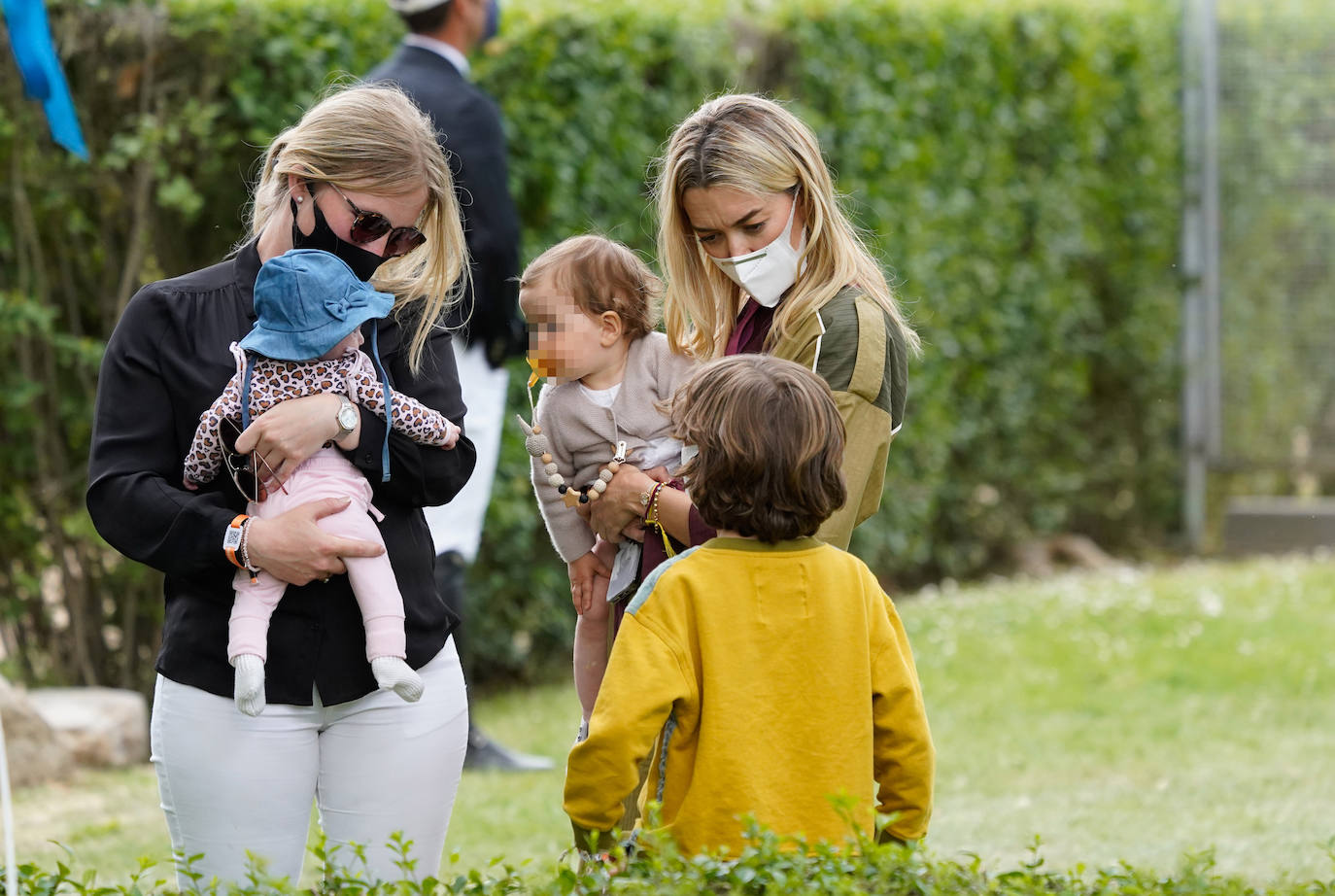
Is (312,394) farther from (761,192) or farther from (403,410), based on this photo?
(761,192)

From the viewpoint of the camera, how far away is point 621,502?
283cm

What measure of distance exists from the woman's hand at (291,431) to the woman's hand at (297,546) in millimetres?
87

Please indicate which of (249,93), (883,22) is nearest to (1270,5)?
(883,22)

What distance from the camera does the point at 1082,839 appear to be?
4801mm

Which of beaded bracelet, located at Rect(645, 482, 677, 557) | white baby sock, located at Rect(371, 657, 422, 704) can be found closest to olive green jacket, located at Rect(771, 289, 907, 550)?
beaded bracelet, located at Rect(645, 482, 677, 557)

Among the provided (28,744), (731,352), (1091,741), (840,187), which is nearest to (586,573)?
(731,352)

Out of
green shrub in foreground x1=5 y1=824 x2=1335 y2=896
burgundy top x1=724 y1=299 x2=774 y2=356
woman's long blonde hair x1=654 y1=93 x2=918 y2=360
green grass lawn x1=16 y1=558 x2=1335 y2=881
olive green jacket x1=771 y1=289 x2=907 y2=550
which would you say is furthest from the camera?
green grass lawn x1=16 y1=558 x2=1335 y2=881

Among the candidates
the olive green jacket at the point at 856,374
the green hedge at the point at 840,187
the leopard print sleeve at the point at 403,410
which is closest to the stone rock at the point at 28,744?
the green hedge at the point at 840,187

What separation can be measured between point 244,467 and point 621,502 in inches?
26.3

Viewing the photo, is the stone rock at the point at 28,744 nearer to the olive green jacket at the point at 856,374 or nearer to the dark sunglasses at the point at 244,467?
the dark sunglasses at the point at 244,467

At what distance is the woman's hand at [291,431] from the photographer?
2.47 m

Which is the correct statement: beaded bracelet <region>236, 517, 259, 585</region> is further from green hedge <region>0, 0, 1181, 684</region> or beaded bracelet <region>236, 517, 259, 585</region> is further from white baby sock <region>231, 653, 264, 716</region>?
green hedge <region>0, 0, 1181, 684</region>

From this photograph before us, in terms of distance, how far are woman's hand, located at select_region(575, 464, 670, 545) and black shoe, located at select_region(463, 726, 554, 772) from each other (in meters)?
2.89

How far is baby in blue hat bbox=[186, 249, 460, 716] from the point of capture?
2.48m
